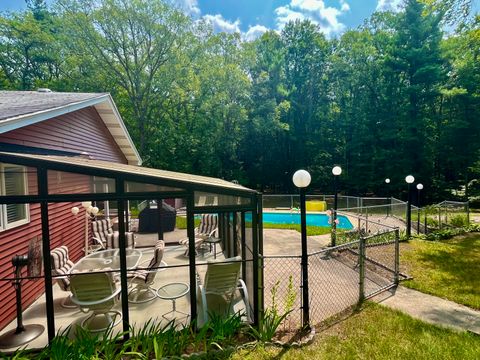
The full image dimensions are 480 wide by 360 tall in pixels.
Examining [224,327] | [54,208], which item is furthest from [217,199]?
[54,208]

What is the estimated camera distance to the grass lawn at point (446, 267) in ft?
18.4

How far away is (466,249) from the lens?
8.71 m

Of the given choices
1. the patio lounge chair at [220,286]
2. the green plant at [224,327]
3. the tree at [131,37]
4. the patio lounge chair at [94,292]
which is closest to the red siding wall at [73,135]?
the patio lounge chair at [94,292]

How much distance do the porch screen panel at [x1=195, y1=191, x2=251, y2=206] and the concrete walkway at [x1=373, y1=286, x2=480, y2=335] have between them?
133 inches

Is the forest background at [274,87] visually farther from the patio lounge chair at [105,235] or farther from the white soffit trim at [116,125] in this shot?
the patio lounge chair at [105,235]

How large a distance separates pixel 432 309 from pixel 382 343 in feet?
5.76

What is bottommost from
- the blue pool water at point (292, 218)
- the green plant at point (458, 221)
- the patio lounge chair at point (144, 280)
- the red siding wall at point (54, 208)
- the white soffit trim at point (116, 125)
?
the blue pool water at point (292, 218)

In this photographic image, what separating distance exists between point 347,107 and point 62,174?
30238 millimetres

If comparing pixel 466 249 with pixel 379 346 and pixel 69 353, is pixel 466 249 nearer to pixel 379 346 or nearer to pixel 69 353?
pixel 379 346

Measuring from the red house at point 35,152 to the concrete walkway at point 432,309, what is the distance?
5.62 meters

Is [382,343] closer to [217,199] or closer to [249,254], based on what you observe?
[249,254]

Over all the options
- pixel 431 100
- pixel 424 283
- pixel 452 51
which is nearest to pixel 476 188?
pixel 431 100

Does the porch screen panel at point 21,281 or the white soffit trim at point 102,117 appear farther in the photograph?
the porch screen panel at point 21,281

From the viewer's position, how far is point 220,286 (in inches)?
174
